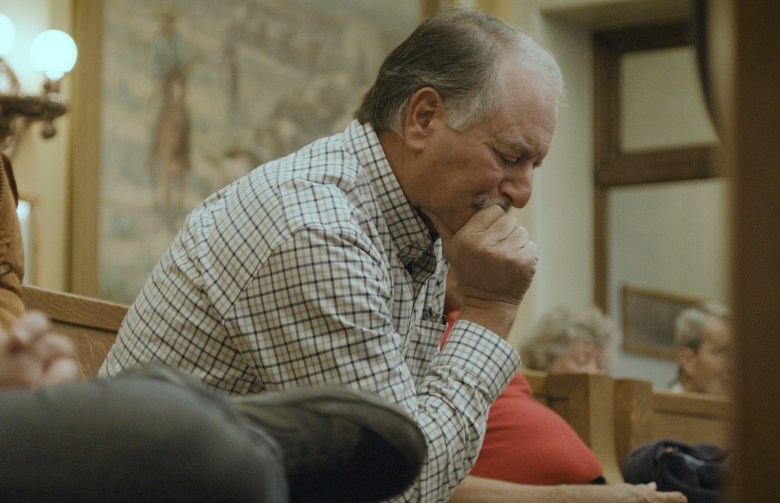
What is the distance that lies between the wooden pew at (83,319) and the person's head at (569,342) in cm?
286

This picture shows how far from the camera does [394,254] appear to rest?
5.96ft

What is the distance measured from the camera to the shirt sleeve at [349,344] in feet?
5.06

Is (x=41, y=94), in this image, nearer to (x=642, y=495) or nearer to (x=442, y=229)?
(x=642, y=495)

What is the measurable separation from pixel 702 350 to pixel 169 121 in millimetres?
2823

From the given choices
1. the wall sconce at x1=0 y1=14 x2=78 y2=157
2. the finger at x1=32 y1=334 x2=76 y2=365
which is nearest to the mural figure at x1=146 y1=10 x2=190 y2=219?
the wall sconce at x1=0 y1=14 x2=78 y2=157

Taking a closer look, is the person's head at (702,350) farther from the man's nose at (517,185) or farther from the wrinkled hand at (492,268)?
the wrinkled hand at (492,268)

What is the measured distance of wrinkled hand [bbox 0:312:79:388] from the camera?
899 mm

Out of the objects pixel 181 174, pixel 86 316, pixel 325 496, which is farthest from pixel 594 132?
pixel 325 496

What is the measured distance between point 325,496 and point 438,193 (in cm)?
94

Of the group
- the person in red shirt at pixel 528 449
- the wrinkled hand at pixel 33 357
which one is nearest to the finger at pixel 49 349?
the wrinkled hand at pixel 33 357

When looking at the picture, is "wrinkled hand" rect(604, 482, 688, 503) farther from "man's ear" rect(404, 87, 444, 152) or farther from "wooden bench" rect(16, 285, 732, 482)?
"man's ear" rect(404, 87, 444, 152)

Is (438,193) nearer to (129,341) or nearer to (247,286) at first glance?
(247,286)

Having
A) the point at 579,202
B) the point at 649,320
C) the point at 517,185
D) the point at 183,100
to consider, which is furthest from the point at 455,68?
the point at 649,320

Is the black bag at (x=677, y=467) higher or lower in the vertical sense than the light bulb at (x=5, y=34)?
lower
